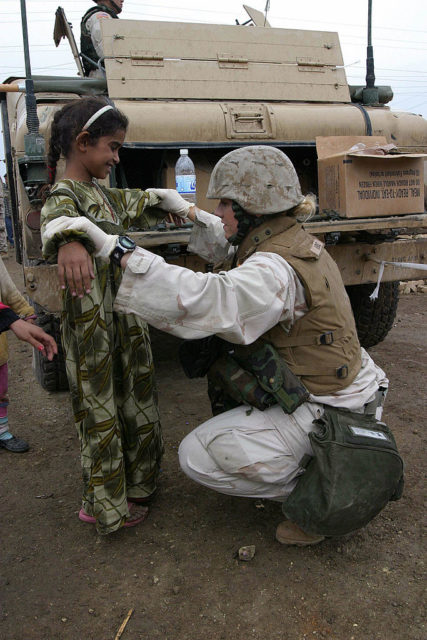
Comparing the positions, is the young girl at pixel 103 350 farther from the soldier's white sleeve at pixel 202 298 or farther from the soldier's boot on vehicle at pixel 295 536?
A: the soldier's boot on vehicle at pixel 295 536

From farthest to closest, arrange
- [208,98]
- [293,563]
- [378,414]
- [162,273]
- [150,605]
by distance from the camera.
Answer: [208,98], [378,414], [293,563], [150,605], [162,273]

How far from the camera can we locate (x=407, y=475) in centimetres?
265

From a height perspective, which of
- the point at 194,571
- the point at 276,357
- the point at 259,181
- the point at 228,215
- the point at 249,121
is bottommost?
the point at 194,571

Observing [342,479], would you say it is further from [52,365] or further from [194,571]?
[52,365]

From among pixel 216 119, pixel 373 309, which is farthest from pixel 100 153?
pixel 373 309

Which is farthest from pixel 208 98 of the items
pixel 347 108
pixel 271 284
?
pixel 271 284

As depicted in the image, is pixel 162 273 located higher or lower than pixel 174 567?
higher

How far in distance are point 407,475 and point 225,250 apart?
126 cm

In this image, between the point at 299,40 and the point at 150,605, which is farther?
the point at 299,40

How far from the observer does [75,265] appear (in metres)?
1.77

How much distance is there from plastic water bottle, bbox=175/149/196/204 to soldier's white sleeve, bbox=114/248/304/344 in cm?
165

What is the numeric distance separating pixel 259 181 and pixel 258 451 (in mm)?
912

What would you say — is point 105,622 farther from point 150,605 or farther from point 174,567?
point 174,567

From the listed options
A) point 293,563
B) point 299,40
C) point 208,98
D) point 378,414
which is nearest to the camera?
point 293,563
